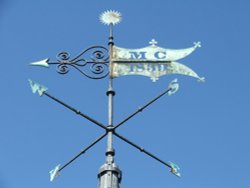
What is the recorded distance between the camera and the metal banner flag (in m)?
6.22

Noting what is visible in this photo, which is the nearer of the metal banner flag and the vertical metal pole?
the vertical metal pole

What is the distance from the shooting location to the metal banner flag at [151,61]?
6216 mm

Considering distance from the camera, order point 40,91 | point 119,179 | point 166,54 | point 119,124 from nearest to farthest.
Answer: point 119,179 < point 119,124 < point 40,91 < point 166,54

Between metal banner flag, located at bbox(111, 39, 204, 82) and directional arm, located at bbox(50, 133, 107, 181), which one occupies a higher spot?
metal banner flag, located at bbox(111, 39, 204, 82)

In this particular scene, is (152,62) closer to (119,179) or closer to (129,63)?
(129,63)

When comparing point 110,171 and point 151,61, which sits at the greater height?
point 151,61

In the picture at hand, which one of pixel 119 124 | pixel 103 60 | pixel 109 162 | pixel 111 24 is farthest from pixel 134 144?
pixel 111 24

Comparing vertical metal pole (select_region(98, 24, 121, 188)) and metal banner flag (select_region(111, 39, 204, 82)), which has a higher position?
metal banner flag (select_region(111, 39, 204, 82))

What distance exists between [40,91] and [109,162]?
1.43 m

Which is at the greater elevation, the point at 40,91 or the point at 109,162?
the point at 40,91

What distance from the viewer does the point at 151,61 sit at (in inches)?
251

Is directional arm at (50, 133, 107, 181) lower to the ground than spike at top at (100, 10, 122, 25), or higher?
lower

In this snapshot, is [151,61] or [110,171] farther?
[151,61]

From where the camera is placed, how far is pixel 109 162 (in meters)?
5.02
